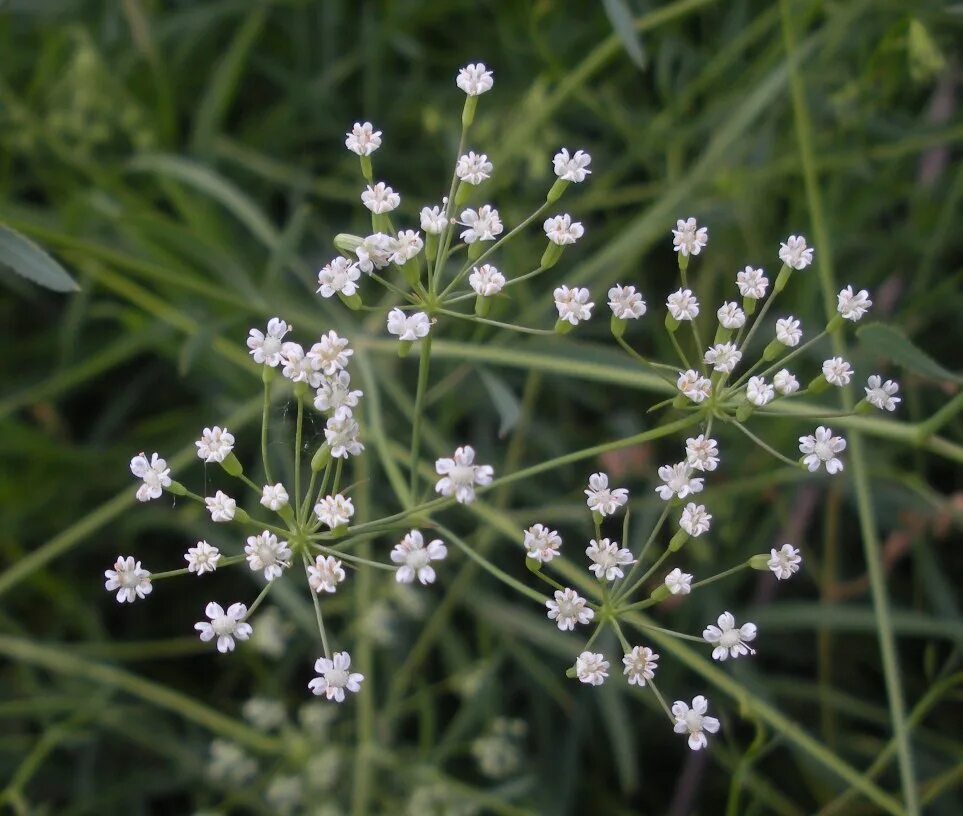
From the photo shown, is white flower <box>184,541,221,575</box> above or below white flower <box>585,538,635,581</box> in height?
below

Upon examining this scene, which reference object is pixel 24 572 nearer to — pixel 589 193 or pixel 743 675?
pixel 743 675

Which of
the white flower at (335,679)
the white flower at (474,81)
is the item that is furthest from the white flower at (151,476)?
the white flower at (474,81)

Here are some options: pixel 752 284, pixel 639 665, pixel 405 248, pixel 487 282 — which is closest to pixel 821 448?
pixel 752 284

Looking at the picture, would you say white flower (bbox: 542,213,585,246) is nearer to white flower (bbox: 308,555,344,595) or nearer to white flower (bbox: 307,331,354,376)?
white flower (bbox: 307,331,354,376)

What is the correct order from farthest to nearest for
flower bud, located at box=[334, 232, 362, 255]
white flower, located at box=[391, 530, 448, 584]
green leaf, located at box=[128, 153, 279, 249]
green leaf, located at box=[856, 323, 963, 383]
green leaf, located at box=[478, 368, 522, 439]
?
green leaf, located at box=[128, 153, 279, 249], green leaf, located at box=[478, 368, 522, 439], green leaf, located at box=[856, 323, 963, 383], flower bud, located at box=[334, 232, 362, 255], white flower, located at box=[391, 530, 448, 584]

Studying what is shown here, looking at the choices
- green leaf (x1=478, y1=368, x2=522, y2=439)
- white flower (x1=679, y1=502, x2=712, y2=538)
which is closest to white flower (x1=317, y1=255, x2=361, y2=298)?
green leaf (x1=478, y1=368, x2=522, y2=439)

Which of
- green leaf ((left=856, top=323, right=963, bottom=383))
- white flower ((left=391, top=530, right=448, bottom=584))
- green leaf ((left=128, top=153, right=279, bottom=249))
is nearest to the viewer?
white flower ((left=391, top=530, right=448, bottom=584))
